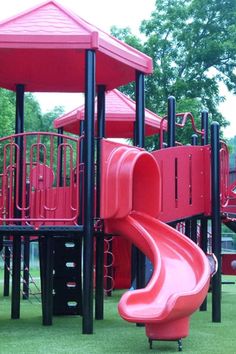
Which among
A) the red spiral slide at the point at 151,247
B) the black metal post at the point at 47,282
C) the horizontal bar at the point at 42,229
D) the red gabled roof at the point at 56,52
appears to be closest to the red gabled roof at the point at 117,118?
the red gabled roof at the point at 56,52

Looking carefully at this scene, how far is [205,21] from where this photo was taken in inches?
1139

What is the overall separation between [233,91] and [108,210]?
21.2 meters

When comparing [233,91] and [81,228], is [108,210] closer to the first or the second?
[81,228]

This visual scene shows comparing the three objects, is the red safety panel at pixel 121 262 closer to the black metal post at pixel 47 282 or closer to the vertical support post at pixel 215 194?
the vertical support post at pixel 215 194

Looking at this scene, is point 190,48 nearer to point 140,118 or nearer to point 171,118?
point 171,118

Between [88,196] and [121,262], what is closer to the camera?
[88,196]

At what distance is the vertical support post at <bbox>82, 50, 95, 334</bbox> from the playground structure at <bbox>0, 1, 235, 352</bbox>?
0.01 metres

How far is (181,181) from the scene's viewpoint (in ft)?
33.0

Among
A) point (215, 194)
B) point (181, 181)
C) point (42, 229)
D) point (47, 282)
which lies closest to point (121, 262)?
point (181, 181)

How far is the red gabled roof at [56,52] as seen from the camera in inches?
340

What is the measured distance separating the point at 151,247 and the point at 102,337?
1259 millimetres

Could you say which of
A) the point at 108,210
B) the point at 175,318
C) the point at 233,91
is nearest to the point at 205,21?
the point at 233,91

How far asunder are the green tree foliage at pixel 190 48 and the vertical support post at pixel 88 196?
59.6 feet

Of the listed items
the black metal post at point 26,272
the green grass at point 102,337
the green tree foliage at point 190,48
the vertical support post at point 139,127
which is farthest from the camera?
the green tree foliage at point 190,48
